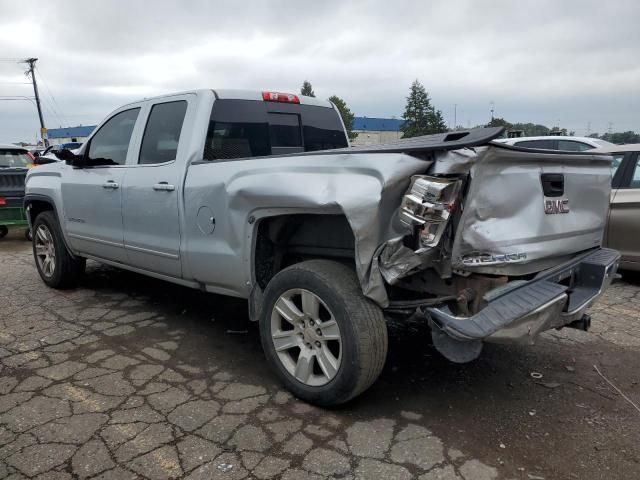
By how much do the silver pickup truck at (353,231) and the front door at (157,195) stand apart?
2 centimetres

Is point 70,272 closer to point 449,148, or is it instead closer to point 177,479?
point 177,479

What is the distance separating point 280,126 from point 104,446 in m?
2.87

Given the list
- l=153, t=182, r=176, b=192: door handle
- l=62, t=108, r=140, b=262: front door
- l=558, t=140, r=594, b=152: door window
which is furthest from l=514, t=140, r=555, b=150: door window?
l=153, t=182, r=176, b=192: door handle

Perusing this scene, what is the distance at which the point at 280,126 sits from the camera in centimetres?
449

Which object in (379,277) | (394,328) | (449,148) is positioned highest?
(449,148)

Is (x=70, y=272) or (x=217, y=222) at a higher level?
(x=217, y=222)

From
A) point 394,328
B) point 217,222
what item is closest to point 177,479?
point 217,222

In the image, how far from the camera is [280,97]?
4535 mm

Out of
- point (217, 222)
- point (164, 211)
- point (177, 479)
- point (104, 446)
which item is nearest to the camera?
point (177, 479)

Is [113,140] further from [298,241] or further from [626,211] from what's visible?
[626,211]

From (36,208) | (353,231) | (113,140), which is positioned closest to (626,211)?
(353,231)

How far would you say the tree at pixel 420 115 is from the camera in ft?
170

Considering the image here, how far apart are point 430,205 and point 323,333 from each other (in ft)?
3.27

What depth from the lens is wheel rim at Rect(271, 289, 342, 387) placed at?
9.65ft
